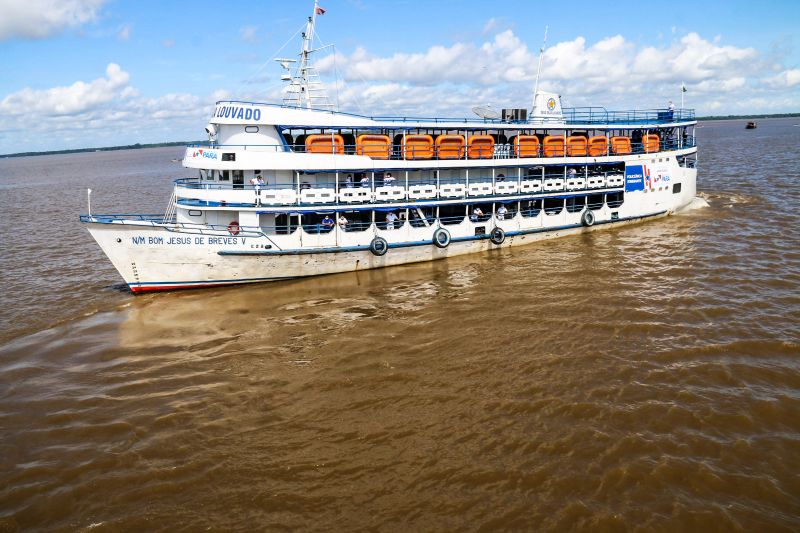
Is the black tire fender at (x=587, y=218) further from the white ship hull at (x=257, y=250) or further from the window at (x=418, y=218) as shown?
the window at (x=418, y=218)

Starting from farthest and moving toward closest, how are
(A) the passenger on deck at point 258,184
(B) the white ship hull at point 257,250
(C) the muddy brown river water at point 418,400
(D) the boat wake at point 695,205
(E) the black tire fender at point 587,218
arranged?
(D) the boat wake at point 695,205
(E) the black tire fender at point 587,218
(A) the passenger on deck at point 258,184
(B) the white ship hull at point 257,250
(C) the muddy brown river water at point 418,400

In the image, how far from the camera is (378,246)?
2188cm

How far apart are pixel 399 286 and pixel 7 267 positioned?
18867 mm

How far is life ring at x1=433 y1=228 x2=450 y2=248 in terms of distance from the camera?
23.1 m

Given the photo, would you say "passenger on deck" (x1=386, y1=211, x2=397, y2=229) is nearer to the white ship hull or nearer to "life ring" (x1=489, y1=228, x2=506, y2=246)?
the white ship hull

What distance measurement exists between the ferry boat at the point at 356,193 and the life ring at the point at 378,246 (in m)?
0.05

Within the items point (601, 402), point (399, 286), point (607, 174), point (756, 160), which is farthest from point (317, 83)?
point (756, 160)

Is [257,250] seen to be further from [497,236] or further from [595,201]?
[595,201]

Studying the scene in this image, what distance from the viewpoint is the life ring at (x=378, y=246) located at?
21.8 m

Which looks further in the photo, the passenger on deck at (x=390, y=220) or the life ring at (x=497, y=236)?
the life ring at (x=497, y=236)

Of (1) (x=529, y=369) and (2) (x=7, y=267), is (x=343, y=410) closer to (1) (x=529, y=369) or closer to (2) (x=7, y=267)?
(1) (x=529, y=369)

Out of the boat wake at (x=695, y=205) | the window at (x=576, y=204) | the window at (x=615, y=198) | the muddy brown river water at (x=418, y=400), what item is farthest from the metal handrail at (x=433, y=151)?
the muddy brown river water at (x=418, y=400)

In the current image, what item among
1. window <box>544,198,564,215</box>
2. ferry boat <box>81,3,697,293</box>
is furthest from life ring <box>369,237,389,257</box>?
window <box>544,198,564,215</box>

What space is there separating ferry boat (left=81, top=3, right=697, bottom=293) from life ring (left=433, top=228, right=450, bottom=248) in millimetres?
105
